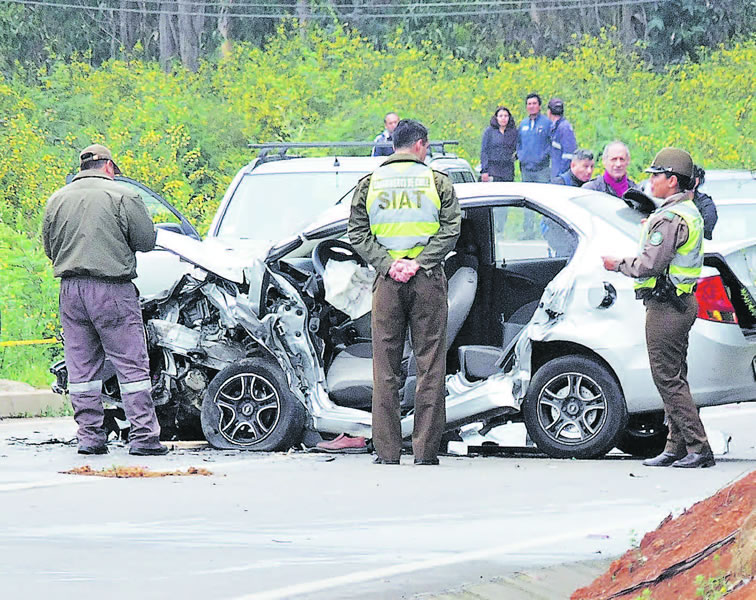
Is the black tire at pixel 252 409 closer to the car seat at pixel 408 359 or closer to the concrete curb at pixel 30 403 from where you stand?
the car seat at pixel 408 359

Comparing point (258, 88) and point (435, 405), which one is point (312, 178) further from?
point (258, 88)

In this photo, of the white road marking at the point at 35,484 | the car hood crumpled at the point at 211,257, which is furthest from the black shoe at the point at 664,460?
the white road marking at the point at 35,484

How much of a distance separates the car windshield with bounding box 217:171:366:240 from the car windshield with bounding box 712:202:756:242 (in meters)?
3.88

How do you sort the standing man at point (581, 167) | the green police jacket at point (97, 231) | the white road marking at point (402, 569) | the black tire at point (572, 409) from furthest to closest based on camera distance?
the standing man at point (581, 167), the green police jacket at point (97, 231), the black tire at point (572, 409), the white road marking at point (402, 569)

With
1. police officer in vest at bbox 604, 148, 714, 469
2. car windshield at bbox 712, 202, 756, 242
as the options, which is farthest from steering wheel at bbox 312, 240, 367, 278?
car windshield at bbox 712, 202, 756, 242

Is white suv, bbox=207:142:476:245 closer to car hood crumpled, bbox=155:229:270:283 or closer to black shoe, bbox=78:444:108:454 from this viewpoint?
car hood crumpled, bbox=155:229:270:283

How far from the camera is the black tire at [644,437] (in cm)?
1095

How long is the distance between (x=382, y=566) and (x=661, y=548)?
1.39 m

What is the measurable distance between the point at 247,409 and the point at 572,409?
84.1 inches

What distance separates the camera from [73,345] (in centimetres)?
1095

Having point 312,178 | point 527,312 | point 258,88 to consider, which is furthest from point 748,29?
point 527,312

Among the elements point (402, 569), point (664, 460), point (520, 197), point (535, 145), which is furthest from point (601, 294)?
point (535, 145)

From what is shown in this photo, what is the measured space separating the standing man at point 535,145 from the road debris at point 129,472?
1293 centimetres

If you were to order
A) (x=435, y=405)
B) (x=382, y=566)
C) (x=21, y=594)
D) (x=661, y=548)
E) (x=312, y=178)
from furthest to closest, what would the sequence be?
1. (x=312, y=178)
2. (x=435, y=405)
3. (x=382, y=566)
4. (x=21, y=594)
5. (x=661, y=548)
